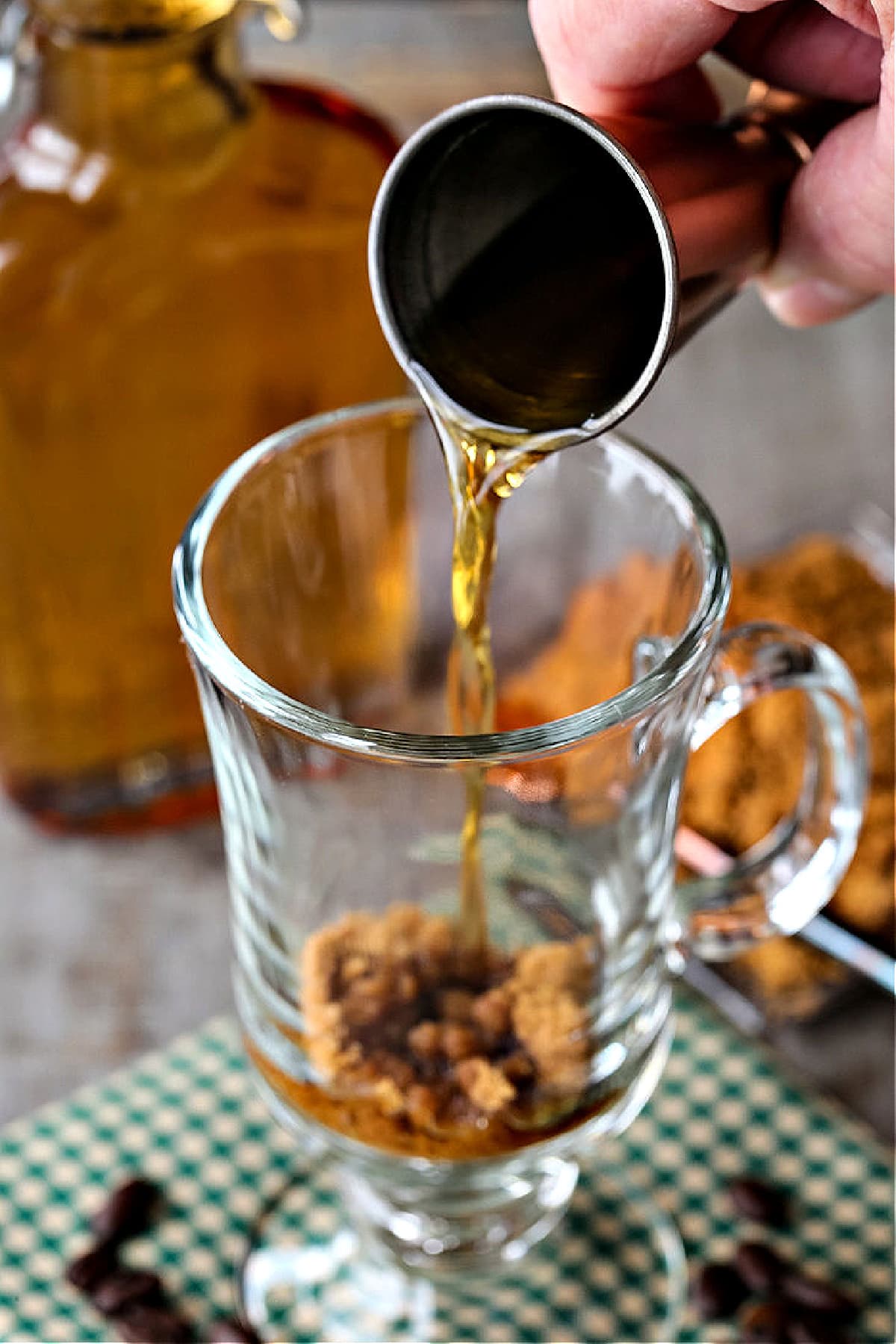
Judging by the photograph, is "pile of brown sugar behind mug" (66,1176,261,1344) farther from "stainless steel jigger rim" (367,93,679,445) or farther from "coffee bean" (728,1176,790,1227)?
"stainless steel jigger rim" (367,93,679,445)

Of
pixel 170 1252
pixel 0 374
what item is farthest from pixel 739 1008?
pixel 0 374

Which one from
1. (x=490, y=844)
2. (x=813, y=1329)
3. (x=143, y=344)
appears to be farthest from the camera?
(x=143, y=344)

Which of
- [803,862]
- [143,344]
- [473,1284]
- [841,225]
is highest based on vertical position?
[841,225]

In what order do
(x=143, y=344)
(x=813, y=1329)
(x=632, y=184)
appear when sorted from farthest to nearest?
(x=143, y=344) → (x=813, y=1329) → (x=632, y=184)

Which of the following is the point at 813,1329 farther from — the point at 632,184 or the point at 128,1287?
the point at 632,184

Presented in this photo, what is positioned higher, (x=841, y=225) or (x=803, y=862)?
(x=841, y=225)

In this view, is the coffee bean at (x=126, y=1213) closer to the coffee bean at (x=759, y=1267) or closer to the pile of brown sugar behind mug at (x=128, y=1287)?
the pile of brown sugar behind mug at (x=128, y=1287)

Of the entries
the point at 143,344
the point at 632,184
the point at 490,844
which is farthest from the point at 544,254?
the point at 143,344

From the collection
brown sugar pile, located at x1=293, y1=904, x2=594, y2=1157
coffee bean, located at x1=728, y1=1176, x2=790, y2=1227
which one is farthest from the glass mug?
coffee bean, located at x1=728, y1=1176, x2=790, y2=1227
